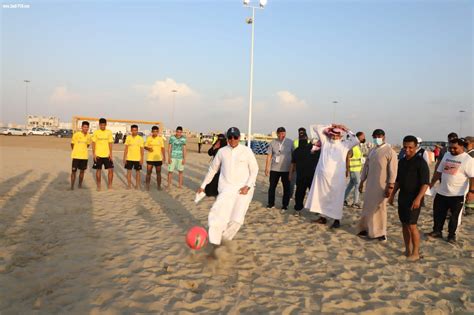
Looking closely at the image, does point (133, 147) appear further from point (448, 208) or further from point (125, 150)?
point (448, 208)

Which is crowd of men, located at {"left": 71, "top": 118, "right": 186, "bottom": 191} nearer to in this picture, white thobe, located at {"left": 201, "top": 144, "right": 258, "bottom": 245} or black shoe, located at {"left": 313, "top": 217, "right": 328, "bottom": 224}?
black shoe, located at {"left": 313, "top": 217, "right": 328, "bottom": 224}

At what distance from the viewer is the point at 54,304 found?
3518mm

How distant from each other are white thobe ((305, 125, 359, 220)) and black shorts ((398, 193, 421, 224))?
1.63 meters

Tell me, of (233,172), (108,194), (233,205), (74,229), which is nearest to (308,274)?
(233,205)

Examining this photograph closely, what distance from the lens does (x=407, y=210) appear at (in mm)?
4992

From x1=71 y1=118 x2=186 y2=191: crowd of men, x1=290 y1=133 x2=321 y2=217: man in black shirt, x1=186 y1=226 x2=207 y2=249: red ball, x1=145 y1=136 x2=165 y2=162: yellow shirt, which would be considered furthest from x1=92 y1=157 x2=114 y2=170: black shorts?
x1=186 y1=226 x2=207 y2=249: red ball

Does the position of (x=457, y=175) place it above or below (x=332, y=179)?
above

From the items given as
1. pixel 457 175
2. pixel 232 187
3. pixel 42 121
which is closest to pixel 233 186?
pixel 232 187

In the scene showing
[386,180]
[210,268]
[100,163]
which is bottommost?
[210,268]

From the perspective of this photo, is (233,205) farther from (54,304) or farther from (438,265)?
(438,265)

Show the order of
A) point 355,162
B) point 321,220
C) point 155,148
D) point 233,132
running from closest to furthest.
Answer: point 233,132 → point 321,220 → point 355,162 → point 155,148

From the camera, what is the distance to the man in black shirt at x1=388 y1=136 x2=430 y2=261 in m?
4.91

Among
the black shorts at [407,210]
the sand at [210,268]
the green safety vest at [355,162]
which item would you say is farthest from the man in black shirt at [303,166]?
the black shorts at [407,210]

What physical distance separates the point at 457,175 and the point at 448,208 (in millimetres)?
628
